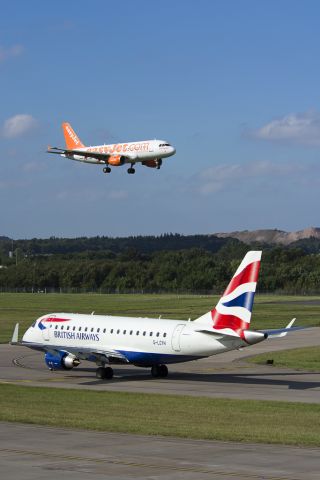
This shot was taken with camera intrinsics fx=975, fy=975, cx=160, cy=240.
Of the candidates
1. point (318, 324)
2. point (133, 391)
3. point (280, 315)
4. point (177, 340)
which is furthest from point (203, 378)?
point (280, 315)

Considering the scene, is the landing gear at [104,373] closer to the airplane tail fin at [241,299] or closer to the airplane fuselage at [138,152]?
the airplane tail fin at [241,299]

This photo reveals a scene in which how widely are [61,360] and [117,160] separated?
2788 centimetres

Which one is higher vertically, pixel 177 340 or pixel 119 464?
pixel 177 340

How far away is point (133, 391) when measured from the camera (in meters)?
46.4

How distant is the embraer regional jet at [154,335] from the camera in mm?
48094

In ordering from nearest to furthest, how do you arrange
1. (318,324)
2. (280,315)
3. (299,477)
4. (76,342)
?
(299,477) < (76,342) < (318,324) < (280,315)

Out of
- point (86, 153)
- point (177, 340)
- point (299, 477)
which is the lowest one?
point (299, 477)

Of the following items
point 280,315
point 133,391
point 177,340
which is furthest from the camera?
point 280,315

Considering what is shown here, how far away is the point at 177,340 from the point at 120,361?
4054 millimetres

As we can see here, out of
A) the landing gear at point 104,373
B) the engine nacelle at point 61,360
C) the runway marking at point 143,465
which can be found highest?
the engine nacelle at point 61,360

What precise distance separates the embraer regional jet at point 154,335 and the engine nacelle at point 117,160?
24.3 meters

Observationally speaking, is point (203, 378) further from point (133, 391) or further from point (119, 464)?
point (119, 464)

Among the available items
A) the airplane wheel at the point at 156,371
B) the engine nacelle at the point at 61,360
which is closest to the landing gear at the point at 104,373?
the engine nacelle at the point at 61,360

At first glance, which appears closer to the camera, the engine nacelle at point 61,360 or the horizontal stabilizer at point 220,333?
the horizontal stabilizer at point 220,333
